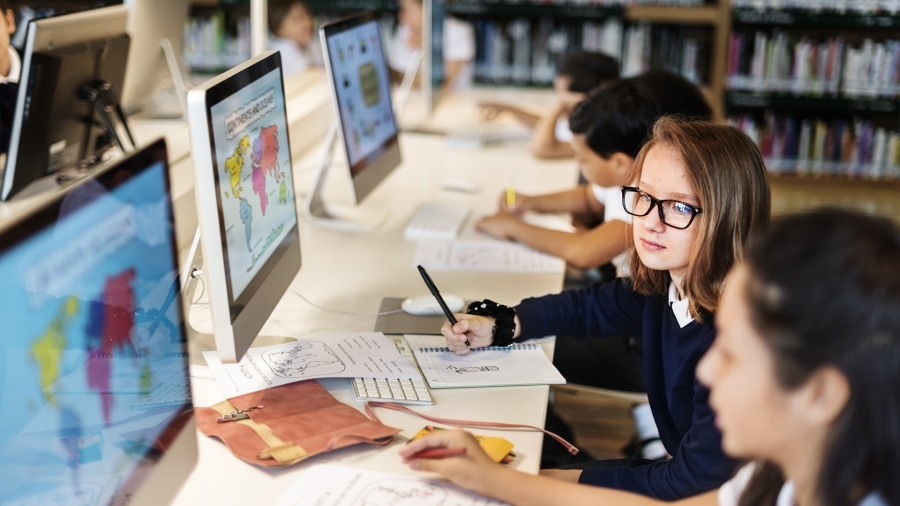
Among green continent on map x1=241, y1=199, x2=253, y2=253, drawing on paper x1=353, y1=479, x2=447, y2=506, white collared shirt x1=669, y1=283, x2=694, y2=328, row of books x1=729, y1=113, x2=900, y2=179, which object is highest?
green continent on map x1=241, y1=199, x2=253, y2=253

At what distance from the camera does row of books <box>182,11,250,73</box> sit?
432 centimetres

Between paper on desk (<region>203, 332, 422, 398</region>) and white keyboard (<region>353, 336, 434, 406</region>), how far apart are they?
0.6 inches

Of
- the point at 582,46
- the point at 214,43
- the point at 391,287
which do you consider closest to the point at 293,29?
the point at 214,43

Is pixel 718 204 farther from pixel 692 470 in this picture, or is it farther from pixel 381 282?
pixel 381 282

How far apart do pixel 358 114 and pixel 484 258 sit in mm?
455

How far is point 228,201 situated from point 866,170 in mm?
4218

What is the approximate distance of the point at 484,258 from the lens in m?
1.90

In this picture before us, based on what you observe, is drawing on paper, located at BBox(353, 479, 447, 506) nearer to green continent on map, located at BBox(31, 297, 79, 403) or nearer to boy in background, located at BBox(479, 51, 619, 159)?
green continent on map, located at BBox(31, 297, 79, 403)

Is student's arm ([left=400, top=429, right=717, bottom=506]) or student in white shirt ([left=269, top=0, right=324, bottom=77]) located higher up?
student in white shirt ([left=269, top=0, right=324, bottom=77])

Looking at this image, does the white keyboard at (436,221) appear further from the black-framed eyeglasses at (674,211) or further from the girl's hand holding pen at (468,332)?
the black-framed eyeglasses at (674,211)

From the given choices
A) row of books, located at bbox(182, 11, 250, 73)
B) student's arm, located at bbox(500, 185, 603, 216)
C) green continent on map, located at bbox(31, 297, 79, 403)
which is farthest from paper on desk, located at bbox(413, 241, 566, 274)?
row of books, located at bbox(182, 11, 250, 73)

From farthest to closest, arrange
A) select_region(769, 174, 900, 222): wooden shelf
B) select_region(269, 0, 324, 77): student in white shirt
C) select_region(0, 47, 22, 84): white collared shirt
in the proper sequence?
select_region(769, 174, 900, 222): wooden shelf
select_region(269, 0, 324, 77): student in white shirt
select_region(0, 47, 22, 84): white collared shirt

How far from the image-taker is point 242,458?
107 centimetres

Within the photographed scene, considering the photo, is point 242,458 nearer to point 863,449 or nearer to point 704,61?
point 863,449
